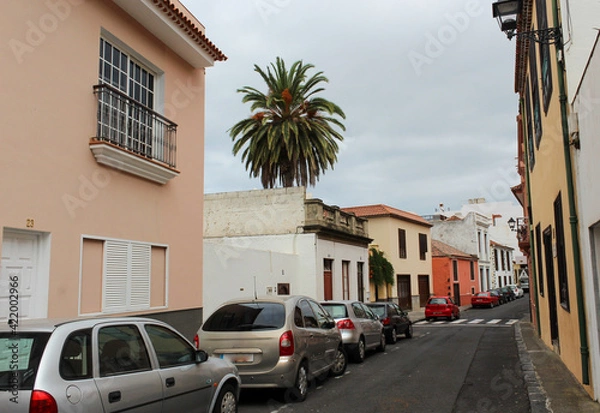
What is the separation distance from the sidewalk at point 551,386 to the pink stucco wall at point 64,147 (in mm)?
7323

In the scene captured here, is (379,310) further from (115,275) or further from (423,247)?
(423,247)

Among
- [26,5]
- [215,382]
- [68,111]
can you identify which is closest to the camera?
[215,382]

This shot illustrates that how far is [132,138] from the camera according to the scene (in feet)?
34.4

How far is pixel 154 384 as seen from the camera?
208 inches

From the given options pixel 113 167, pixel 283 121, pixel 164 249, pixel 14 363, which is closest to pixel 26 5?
pixel 113 167

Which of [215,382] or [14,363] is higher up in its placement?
[14,363]

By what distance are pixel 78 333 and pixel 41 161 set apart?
4.70 meters

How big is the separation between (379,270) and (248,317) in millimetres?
22862

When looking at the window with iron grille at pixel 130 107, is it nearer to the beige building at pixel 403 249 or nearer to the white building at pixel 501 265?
the beige building at pixel 403 249

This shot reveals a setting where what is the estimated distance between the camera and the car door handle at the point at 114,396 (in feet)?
15.4

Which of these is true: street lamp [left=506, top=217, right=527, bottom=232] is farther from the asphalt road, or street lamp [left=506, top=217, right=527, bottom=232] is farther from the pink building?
the asphalt road

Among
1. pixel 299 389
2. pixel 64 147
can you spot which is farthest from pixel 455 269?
pixel 64 147

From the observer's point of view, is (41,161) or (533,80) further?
(533,80)

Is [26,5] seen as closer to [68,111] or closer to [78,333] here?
[68,111]
